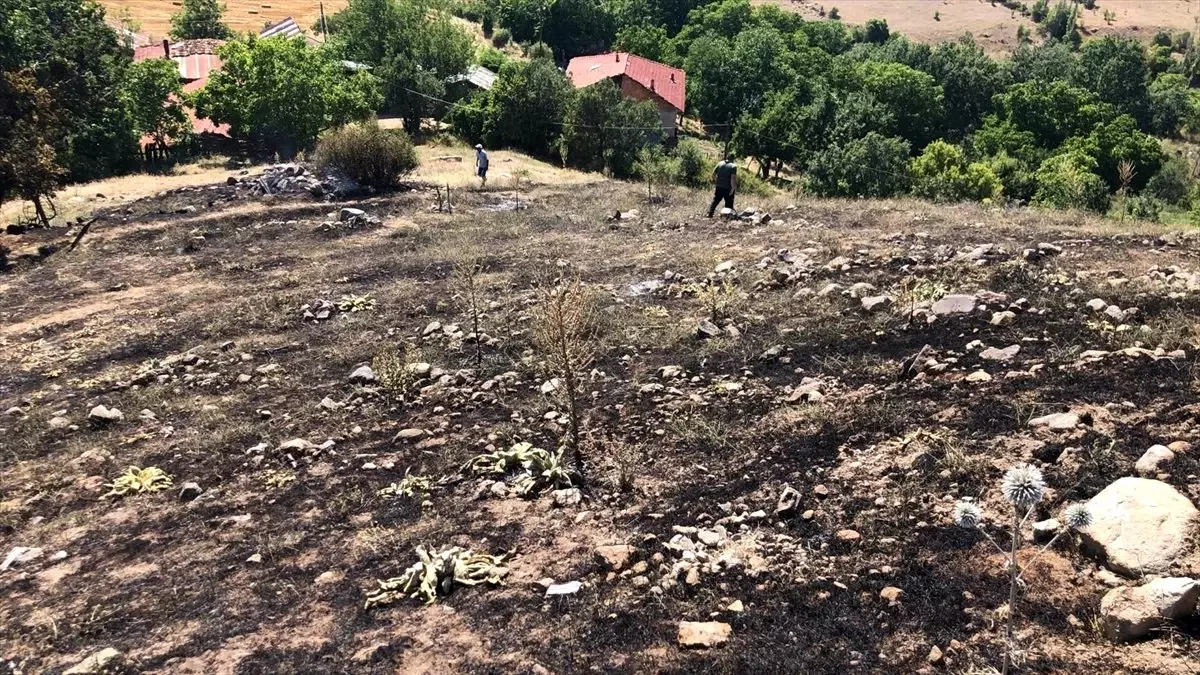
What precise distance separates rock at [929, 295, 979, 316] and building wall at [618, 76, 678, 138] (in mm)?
39136

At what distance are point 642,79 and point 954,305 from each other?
42.5 m

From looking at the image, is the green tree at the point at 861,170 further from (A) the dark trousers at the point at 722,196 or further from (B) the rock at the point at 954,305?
(B) the rock at the point at 954,305

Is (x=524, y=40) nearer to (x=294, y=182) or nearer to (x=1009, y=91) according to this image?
(x=1009, y=91)

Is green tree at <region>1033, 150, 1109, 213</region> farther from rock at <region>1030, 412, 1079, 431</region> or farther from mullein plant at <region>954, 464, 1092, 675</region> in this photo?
mullein plant at <region>954, 464, 1092, 675</region>

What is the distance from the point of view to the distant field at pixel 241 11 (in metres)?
67.9

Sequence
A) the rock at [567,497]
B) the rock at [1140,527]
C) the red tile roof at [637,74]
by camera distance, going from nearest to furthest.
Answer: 1. the rock at [1140,527]
2. the rock at [567,497]
3. the red tile roof at [637,74]

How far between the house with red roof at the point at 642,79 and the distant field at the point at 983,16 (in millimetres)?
42026

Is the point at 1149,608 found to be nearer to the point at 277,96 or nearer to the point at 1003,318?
the point at 1003,318

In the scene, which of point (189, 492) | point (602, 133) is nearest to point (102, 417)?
point (189, 492)

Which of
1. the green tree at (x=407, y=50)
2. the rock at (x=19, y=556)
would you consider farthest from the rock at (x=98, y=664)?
the green tree at (x=407, y=50)

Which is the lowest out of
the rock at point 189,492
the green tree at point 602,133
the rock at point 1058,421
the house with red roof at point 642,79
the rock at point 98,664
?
the rock at point 98,664

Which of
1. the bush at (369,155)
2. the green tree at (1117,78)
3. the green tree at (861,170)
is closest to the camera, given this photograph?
the bush at (369,155)

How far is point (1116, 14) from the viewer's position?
314 ft

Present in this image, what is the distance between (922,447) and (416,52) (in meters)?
40.2
